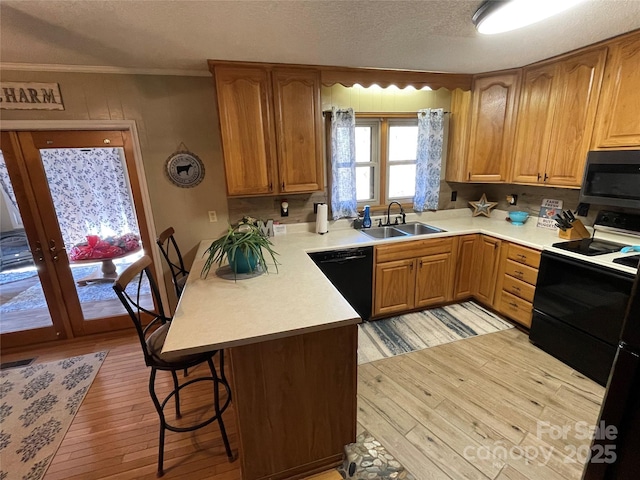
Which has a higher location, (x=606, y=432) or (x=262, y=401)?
(x=606, y=432)

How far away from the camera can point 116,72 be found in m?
2.45

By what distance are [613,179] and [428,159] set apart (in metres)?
1.50

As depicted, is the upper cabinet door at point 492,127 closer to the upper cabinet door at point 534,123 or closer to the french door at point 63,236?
the upper cabinet door at point 534,123

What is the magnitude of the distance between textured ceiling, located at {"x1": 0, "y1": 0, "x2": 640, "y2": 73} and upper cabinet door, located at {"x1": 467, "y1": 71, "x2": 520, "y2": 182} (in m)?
0.35

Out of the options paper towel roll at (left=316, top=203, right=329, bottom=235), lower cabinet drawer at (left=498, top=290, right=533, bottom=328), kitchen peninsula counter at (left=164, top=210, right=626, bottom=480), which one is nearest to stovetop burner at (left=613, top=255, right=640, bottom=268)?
lower cabinet drawer at (left=498, top=290, right=533, bottom=328)

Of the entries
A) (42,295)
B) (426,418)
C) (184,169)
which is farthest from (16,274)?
(426,418)

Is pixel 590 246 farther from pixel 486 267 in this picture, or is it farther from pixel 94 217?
pixel 94 217

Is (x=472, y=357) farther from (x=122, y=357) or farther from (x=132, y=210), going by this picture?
(x=132, y=210)

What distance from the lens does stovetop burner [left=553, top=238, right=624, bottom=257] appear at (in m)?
2.21

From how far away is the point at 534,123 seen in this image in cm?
269

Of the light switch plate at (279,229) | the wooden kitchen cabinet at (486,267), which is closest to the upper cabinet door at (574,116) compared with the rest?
the wooden kitchen cabinet at (486,267)

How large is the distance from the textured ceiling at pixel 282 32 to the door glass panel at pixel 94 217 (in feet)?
2.51

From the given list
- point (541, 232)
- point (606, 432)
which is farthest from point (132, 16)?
point (541, 232)

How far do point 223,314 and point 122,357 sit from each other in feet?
6.12
